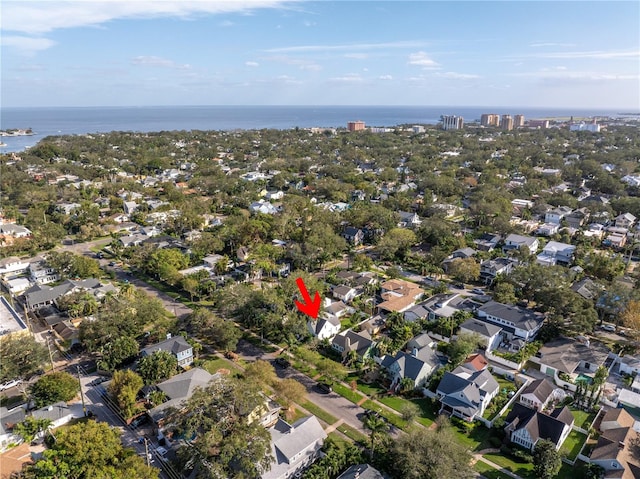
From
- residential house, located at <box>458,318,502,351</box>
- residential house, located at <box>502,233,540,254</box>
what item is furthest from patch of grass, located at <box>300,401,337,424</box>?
residential house, located at <box>502,233,540,254</box>

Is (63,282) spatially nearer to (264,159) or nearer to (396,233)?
(396,233)

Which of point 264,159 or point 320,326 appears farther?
point 264,159

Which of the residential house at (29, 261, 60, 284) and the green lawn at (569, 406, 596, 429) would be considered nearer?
the green lawn at (569, 406, 596, 429)

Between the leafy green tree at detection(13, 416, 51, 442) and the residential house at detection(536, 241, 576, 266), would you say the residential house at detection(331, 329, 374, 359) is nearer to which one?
the leafy green tree at detection(13, 416, 51, 442)

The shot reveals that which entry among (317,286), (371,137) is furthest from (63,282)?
(371,137)

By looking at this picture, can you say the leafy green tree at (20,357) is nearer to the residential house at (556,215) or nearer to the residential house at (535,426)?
the residential house at (535,426)

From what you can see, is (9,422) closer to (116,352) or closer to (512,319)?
(116,352)
